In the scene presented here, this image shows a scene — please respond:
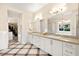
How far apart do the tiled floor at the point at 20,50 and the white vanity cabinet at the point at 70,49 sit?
0.60 metres

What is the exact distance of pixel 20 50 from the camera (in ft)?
9.72

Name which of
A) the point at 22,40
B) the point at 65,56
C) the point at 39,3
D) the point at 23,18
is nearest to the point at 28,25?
the point at 23,18

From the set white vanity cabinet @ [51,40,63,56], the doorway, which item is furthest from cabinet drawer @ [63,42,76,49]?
the doorway

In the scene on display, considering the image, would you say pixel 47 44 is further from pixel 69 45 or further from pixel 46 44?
pixel 69 45

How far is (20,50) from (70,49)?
4.66 feet

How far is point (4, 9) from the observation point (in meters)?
2.61

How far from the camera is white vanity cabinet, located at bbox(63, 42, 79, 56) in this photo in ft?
7.08

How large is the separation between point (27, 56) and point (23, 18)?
999 millimetres

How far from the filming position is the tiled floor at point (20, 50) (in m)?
2.70

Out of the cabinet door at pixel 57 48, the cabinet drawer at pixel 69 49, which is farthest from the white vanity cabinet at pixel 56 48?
the cabinet drawer at pixel 69 49

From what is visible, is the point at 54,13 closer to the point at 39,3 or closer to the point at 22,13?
the point at 39,3

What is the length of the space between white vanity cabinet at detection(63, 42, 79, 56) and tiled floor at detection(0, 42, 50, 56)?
1.96 ft

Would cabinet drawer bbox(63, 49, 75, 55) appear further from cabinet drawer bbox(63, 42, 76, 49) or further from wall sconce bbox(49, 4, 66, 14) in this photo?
wall sconce bbox(49, 4, 66, 14)

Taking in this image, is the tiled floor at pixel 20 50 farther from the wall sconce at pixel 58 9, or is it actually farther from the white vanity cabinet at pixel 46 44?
the wall sconce at pixel 58 9
